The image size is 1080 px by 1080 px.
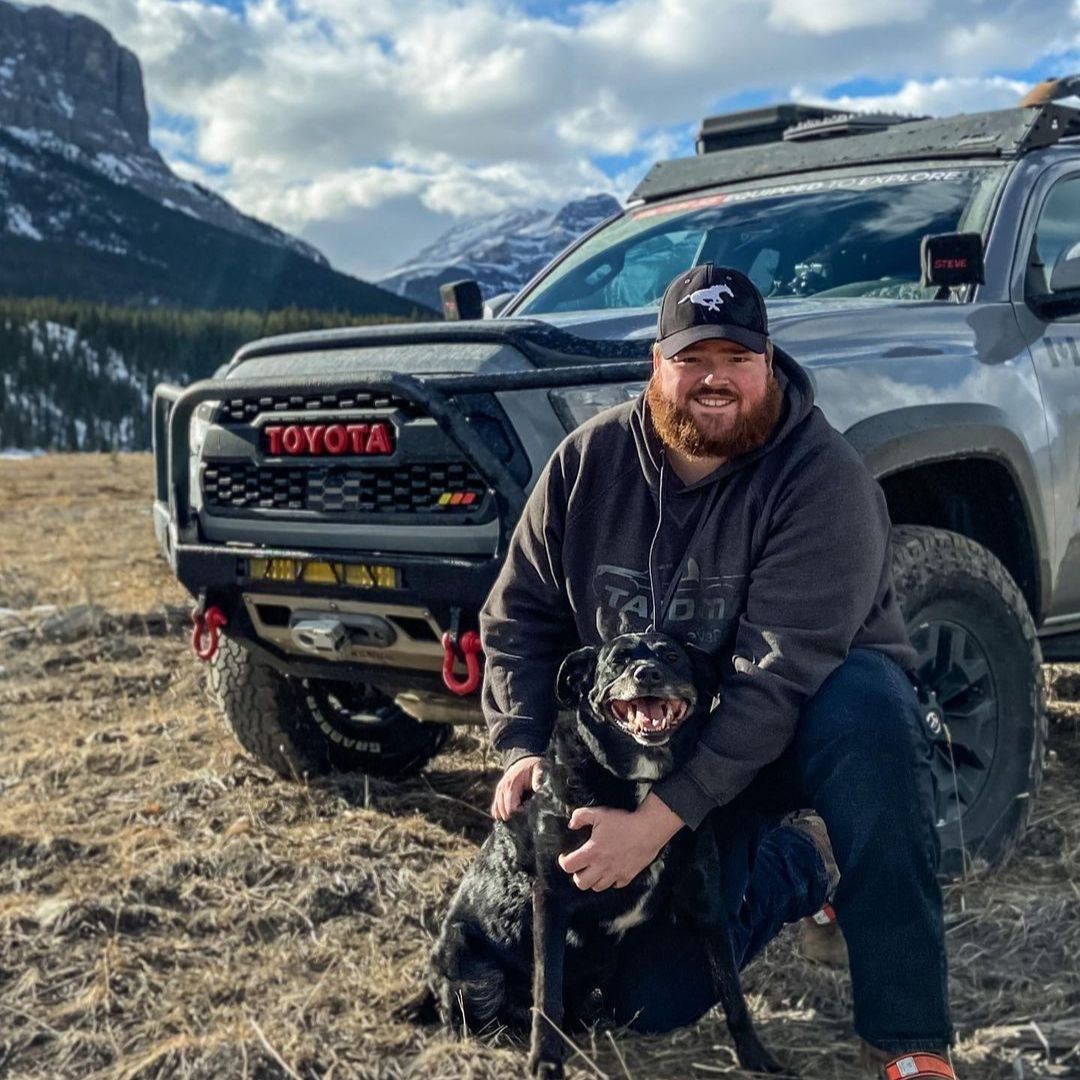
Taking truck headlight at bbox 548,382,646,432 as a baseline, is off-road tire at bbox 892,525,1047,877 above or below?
below

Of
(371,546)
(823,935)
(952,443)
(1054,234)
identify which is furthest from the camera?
(1054,234)

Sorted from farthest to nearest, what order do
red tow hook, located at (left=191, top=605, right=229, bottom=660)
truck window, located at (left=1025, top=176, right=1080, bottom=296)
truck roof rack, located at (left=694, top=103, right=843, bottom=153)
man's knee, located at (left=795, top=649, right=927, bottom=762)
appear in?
truck roof rack, located at (left=694, top=103, right=843, bottom=153) < truck window, located at (left=1025, top=176, right=1080, bottom=296) < red tow hook, located at (left=191, top=605, right=229, bottom=660) < man's knee, located at (left=795, top=649, right=927, bottom=762)

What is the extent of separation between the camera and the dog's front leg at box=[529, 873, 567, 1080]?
2.67 metres

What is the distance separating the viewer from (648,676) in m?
2.46

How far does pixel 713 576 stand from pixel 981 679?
137cm

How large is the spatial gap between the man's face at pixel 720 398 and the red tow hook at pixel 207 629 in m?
1.84

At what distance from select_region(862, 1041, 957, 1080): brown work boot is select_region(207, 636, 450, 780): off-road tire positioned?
8.44ft

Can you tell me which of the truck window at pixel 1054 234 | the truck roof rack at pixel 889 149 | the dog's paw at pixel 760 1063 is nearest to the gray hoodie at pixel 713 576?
the dog's paw at pixel 760 1063

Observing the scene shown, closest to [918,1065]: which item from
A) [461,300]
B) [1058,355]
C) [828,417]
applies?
[828,417]

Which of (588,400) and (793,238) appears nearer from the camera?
(588,400)

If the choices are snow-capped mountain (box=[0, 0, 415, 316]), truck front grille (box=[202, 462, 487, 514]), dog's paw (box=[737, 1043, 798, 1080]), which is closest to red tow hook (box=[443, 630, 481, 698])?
truck front grille (box=[202, 462, 487, 514])

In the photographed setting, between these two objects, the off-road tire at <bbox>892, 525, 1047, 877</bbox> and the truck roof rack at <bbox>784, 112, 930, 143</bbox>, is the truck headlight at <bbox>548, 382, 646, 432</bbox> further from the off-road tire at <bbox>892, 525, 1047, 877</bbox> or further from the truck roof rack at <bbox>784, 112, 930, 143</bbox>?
the truck roof rack at <bbox>784, 112, 930, 143</bbox>

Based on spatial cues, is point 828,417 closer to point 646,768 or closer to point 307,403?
point 646,768

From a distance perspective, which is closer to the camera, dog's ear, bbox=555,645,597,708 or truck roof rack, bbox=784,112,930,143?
dog's ear, bbox=555,645,597,708
